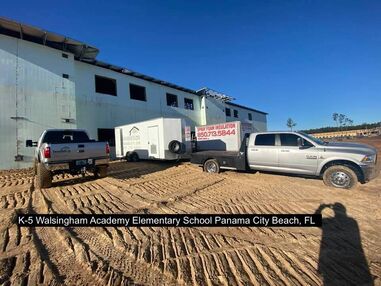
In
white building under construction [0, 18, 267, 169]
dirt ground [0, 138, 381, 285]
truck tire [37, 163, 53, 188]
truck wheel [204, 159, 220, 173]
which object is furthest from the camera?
white building under construction [0, 18, 267, 169]

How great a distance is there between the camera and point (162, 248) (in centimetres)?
300

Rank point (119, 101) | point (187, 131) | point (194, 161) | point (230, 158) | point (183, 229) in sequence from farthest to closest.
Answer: point (119, 101)
point (187, 131)
point (194, 161)
point (230, 158)
point (183, 229)

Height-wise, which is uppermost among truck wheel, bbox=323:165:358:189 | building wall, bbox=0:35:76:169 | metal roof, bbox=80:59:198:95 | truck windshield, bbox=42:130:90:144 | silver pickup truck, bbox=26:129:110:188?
metal roof, bbox=80:59:198:95

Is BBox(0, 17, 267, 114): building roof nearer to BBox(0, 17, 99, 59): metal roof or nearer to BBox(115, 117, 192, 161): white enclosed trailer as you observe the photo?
BBox(0, 17, 99, 59): metal roof

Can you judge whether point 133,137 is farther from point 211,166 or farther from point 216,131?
point 211,166

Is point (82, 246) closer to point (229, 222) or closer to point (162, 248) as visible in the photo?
point (162, 248)

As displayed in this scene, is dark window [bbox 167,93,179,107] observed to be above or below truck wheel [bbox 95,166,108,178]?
above

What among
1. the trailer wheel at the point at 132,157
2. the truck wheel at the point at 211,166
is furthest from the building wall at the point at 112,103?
the truck wheel at the point at 211,166

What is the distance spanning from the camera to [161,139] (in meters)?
12.0

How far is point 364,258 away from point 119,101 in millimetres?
18371

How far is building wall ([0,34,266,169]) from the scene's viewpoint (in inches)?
460

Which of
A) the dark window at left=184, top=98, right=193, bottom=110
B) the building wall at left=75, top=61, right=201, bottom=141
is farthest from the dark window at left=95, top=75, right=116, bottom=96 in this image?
the dark window at left=184, top=98, right=193, bottom=110

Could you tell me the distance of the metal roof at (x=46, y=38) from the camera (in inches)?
467

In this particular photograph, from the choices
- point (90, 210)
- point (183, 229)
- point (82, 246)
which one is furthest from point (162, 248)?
point (90, 210)
